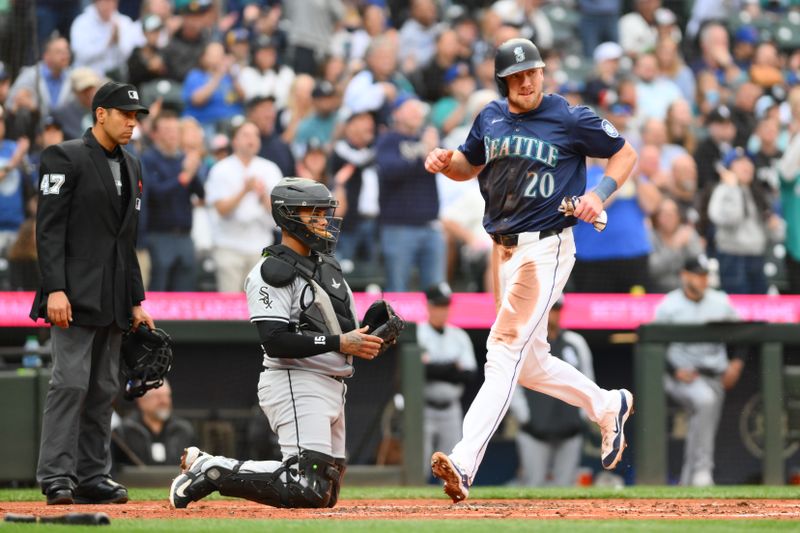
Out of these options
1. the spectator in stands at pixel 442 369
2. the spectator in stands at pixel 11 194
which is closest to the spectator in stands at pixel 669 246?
the spectator in stands at pixel 442 369

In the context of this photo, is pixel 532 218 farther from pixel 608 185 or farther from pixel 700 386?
pixel 700 386

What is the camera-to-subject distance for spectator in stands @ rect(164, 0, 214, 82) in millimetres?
12281

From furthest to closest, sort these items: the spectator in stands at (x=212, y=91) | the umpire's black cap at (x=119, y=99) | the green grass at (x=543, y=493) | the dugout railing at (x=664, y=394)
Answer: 1. the spectator in stands at (x=212, y=91)
2. the dugout railing at (x=664, y=394)
3. the green grass at (x=543, y=493)
4. the umpire's black cap at (x=119, y=99)

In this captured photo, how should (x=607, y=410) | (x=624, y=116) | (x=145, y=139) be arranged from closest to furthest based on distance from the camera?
(x=607, y=410)
(x=145, y=139)
(x=624, y=116)

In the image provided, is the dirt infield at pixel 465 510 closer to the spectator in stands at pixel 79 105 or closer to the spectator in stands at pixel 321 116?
the spectator in stands at pixel 79 105

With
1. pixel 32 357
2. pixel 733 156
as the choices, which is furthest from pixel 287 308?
pixel 733 156

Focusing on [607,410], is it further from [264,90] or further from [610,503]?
[264,90]

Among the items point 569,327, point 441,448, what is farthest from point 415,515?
point 569,327

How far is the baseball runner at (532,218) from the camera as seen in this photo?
6.24 meters

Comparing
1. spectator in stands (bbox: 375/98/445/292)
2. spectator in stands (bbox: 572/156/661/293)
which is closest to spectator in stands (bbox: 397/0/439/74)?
spectator in stands (bbox: 375/98/445/292)

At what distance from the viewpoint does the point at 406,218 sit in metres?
11.4

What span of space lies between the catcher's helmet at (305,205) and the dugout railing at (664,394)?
4.41 metres

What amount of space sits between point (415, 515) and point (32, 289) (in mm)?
5035

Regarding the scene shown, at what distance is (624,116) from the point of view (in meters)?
12.6
